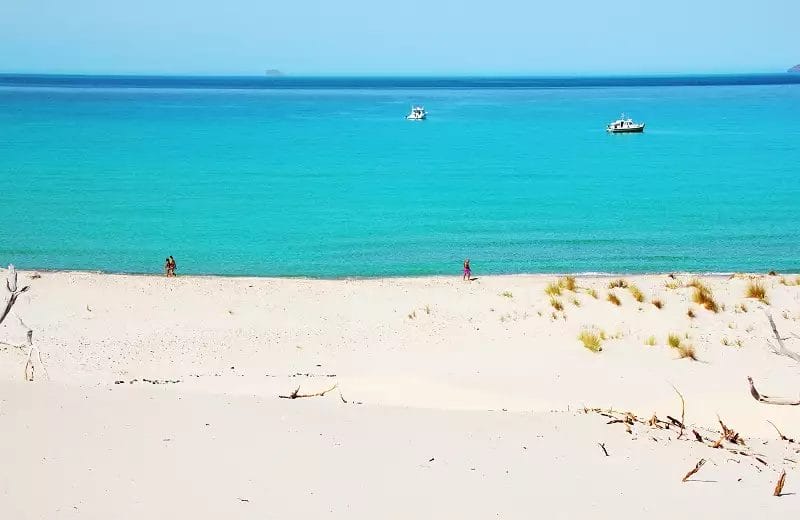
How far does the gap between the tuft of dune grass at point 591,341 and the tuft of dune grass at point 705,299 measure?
128 inches

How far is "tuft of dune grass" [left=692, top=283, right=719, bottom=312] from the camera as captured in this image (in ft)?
55.5

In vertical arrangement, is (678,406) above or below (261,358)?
below

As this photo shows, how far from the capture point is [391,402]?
35.7 ft

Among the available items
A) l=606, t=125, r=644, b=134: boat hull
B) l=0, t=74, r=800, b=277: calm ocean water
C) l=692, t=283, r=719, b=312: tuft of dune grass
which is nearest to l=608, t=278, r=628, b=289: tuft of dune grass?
l=692, t=283, r=719, b=312: tuft of dune grass

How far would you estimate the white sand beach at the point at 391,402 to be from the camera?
6984 millimetres

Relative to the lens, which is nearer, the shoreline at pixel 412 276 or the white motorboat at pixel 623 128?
the shoreline at pixel 412 276

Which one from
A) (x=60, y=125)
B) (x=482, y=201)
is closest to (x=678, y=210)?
(x=482, y=201)

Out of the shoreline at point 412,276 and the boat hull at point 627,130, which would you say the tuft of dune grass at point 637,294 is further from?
the boat hull at point 627,130

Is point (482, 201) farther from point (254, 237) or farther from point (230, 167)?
point (230, 167)

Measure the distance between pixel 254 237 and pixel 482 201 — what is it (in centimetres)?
1145

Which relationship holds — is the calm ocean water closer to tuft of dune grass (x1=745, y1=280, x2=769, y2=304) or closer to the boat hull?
the boat hull

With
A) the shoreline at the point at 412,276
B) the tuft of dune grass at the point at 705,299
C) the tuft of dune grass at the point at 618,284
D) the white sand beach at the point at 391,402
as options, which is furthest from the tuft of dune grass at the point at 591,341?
the shoreline at the point at 412,276

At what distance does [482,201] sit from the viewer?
37781 millimetres

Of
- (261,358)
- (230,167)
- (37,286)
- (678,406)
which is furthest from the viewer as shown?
(230,167)
